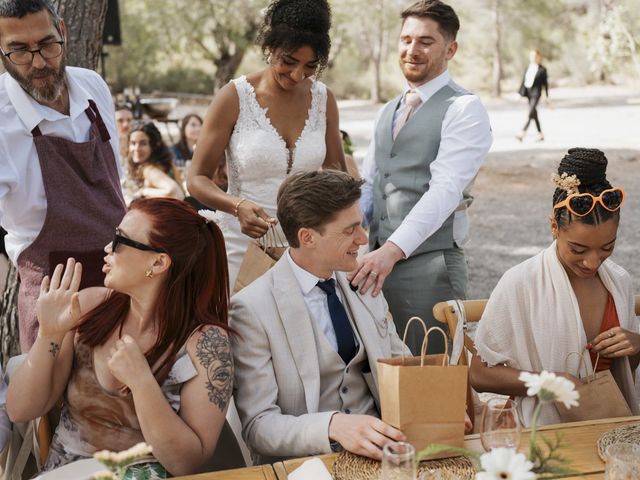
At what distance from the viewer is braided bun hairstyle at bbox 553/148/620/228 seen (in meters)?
2.61

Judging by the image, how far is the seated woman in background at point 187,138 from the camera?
8250 mm

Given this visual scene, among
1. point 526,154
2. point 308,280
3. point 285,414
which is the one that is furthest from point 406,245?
point 526,154

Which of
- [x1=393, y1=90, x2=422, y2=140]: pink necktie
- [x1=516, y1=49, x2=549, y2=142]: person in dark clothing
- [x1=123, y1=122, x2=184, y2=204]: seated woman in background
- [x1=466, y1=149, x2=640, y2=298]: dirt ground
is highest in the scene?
[x1=393, y1=90, x2=422, y2=140]: pink necktie

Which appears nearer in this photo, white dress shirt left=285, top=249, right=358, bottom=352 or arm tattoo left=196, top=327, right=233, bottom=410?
arm tattoo left=196, top=327, right=233, bottom=410

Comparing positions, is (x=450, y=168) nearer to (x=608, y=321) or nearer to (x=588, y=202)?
(x=588, y=202)

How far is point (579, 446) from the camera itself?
82.0 inches

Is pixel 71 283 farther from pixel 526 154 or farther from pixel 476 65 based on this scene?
pixel 476 65

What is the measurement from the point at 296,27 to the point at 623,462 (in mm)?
1991

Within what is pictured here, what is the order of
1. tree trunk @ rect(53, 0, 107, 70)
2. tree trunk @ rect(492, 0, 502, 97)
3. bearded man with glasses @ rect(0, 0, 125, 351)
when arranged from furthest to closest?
tree trunk @ rect(492, 0, 502, 97)
tree trunk @ rect(53, 0, 107, 70)
bearded man with glasses @ rect(0, 0, 125, 351)

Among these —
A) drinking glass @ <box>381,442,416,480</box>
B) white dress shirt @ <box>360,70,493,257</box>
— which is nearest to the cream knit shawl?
white dress shirt @ <box>360,70,493,257</box>

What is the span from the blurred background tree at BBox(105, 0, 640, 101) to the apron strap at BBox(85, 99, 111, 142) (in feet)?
66.7

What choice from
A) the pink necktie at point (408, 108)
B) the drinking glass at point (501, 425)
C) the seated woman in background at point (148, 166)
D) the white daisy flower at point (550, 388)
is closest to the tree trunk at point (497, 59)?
the seated woman in background at point (148, 166)

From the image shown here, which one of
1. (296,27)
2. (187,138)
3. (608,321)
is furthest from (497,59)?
(608,321)

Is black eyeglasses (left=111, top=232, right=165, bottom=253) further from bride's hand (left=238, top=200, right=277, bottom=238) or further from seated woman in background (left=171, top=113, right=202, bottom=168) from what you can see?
seated woman in background (left=171, top=113, right=202, bottom=168)
